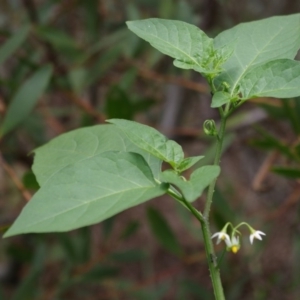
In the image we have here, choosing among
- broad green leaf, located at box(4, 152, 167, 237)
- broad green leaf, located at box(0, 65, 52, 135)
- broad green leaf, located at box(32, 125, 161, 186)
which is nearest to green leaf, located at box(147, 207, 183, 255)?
broad green leaf, located at box(0, 65, 52, 135)

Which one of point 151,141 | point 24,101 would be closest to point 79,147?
point 151,141

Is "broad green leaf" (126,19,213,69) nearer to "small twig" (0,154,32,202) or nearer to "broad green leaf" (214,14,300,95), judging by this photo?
"broad green leaf" (214,14,300,95)

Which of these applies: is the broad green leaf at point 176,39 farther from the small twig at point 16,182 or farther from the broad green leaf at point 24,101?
the broad green leaf at point 24,101

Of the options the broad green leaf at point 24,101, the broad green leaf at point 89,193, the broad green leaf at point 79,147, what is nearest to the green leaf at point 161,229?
the broad green leaf at point 24,101

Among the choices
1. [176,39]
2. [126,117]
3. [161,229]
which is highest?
[176,39]

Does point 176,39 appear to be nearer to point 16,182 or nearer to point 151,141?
point 151,141

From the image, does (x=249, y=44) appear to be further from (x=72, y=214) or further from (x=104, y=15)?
(x=104, y=15)
